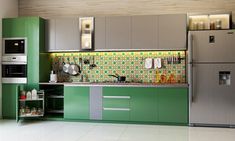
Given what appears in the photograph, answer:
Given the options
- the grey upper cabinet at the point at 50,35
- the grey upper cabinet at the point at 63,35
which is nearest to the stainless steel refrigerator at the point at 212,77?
the grey upper cabinet at the point at 63,35

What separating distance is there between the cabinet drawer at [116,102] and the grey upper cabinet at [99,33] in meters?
1.02

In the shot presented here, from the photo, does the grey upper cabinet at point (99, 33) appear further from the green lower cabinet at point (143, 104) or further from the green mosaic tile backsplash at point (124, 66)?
the green lower cabinet at point (143, 104)

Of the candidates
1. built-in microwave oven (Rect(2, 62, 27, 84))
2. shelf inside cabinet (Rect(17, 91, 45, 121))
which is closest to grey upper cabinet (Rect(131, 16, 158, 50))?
shelf inside cabinet (Rect(17, 91, 45, 121))

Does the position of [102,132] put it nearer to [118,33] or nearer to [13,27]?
[118,33]

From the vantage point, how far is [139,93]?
16.2ft

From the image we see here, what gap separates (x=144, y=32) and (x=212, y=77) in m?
1.51

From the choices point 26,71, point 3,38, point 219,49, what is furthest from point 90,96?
point 219,49

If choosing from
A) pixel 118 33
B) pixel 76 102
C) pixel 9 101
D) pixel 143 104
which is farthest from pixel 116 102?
pixel 9 101

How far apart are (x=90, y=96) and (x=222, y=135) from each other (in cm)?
241

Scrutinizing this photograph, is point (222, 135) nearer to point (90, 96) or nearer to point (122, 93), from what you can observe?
point (122, 93)

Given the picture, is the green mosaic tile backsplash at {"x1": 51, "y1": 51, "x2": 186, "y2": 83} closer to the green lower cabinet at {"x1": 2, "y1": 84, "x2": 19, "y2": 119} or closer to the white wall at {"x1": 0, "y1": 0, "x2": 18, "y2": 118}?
the green lower cabinet at {"x1": 2, "y1": 84, "x2": 19, "y2": 119}

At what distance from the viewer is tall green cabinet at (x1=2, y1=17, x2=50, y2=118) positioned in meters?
5.27

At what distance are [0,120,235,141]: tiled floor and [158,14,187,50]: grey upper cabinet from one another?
152cm

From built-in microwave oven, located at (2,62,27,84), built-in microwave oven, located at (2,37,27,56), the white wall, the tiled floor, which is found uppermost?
the white wall
